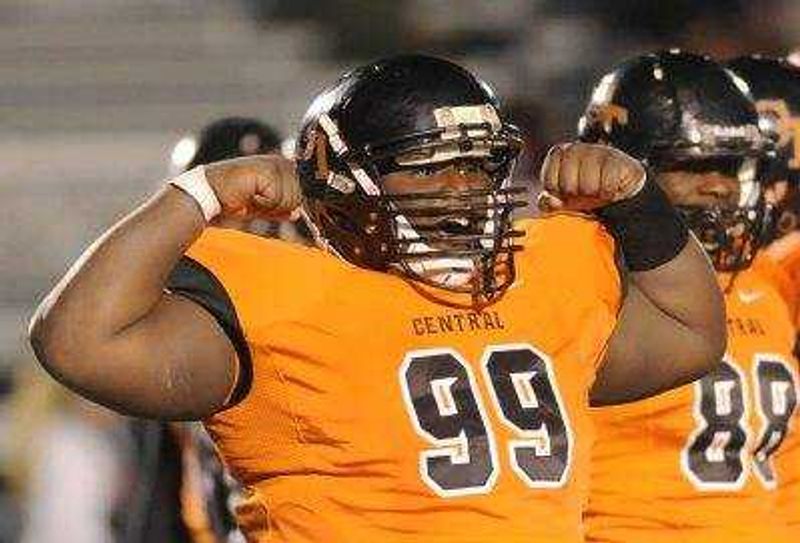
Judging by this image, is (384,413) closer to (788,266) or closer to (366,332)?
(366,332)

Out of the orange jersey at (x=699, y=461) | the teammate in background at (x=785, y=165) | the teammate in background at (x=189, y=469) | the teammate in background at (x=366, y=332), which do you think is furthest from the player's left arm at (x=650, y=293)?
the teammate in background at (x=189, y=469)

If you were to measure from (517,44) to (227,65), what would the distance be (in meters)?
1.31

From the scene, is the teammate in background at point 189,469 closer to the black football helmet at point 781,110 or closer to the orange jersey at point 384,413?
the black football helmet at point 781,110

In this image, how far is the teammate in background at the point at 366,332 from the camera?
3.07 metres

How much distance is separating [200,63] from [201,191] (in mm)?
6675

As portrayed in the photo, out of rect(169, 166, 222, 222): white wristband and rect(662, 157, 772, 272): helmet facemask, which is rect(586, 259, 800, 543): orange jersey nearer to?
rect(662, 157, 772, 272): helmet facemask

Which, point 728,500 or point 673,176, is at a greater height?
point 673,176

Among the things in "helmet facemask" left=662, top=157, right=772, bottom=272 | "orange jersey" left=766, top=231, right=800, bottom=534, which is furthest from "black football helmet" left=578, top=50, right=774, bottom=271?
"orange jersey" left=766, top=231, right=800, bottom=534

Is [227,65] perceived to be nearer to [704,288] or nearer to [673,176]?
[673,176]

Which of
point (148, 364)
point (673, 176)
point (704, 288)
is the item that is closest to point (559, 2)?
point (673, 176)

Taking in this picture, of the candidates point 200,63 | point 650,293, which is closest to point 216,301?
point 650,293

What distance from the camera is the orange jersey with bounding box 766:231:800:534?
4.14 meters

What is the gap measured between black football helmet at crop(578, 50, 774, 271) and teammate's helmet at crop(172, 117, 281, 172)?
4.02 ft

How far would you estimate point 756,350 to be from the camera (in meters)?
4.14
